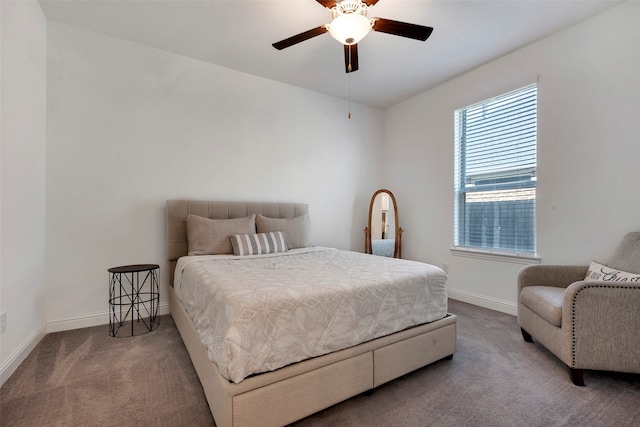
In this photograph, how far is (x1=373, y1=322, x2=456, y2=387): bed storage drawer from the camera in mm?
1750

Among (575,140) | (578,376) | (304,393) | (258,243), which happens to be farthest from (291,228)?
(575,140)

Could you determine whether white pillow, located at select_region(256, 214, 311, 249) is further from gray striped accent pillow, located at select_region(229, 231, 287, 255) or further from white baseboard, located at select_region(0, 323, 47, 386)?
white baseboard, located at select_region(0, 323, 47, 386)

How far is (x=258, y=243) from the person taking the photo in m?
3.04

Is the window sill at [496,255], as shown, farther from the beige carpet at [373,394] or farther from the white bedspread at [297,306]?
the white bedspread at [297,306]

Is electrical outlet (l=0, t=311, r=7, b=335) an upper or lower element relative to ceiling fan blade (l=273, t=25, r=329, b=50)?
lower

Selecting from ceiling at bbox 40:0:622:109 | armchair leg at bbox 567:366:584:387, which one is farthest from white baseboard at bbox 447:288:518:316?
ceiling at bbox 40:0:622:109

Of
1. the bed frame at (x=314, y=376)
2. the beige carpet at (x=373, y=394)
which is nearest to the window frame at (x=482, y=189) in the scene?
the beige carpet at (x=373, y=394)

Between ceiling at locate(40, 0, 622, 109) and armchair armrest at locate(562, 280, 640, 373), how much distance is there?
2.25m

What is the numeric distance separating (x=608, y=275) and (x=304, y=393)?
89.8 inches

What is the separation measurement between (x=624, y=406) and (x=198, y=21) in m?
4.06

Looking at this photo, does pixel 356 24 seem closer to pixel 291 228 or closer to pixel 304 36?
pixel 304 36

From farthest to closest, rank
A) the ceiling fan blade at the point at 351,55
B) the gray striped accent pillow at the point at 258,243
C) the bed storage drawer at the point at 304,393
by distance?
1. the gray striped accent pillow at the point at 258,243
2. the ceiling fan blade at the point at 351,55
3. the bed storage drawer at the point at 304,393

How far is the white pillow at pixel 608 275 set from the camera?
6.52 ft

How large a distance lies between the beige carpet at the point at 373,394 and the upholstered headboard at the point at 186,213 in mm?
992
